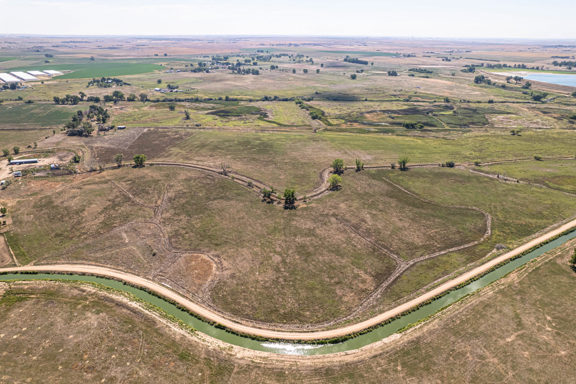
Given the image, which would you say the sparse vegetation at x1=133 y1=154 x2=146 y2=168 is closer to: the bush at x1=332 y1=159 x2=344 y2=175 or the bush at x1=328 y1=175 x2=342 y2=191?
the bush at x1=328 y1=175 x2=342 y2=191

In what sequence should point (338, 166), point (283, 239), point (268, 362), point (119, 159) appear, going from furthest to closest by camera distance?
point (119, 159) < point (338, 166) < point (283, 239) < point (268, 362)

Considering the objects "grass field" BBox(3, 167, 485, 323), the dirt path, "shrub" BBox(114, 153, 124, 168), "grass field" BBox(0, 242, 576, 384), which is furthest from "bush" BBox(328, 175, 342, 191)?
"shrub" BBox(114, 153, 124, 168)

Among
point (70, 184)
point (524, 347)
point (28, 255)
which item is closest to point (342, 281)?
point (524, 347)

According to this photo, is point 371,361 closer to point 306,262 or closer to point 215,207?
point 306,262

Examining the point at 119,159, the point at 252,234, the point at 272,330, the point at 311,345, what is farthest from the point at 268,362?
the point at 119,159

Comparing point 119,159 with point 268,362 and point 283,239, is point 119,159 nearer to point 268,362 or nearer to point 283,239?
point 283,239
